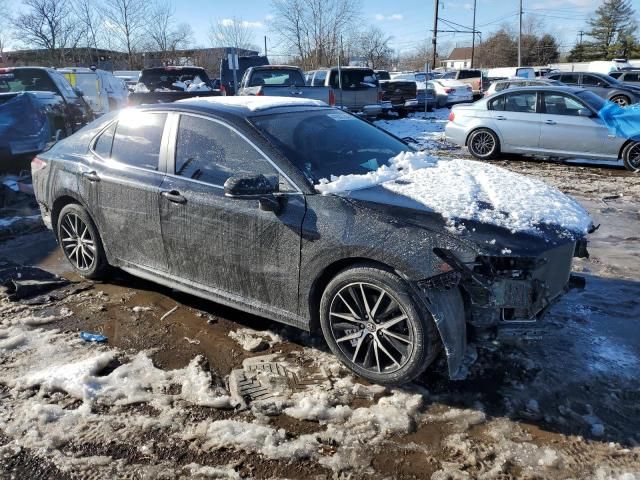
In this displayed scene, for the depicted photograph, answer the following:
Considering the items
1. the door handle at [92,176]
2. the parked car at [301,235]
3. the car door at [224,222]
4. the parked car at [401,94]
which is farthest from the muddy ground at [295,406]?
the parked car at [401,94]

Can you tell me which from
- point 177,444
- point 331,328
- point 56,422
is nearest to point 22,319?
point 56,422

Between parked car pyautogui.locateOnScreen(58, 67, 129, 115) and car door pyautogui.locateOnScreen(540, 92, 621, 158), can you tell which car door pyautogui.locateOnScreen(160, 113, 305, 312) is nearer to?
car door pyautogui.locateOnScreen(540, 92, 621, 158)

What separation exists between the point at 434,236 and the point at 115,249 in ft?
9.47

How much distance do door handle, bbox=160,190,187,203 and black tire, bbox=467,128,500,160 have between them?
9.07 metres

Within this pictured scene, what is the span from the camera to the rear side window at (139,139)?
4328 millimetres

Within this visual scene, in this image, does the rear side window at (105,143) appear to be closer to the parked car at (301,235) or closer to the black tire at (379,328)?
the parked car at (301,235)

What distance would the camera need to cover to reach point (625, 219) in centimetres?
691

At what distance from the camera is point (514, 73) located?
1320 inches

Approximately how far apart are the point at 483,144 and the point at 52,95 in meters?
8.54

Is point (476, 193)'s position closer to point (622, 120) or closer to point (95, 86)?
point (622, 120)

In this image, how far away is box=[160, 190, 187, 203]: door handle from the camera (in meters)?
3.98

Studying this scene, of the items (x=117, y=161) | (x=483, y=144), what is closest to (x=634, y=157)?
(x=483, y=144)

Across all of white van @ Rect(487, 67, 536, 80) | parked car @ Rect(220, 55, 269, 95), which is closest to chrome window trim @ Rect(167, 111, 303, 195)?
parked car @ Rect(220, 55, 269, 95)

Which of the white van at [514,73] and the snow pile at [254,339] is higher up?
the white van at [514,73]
